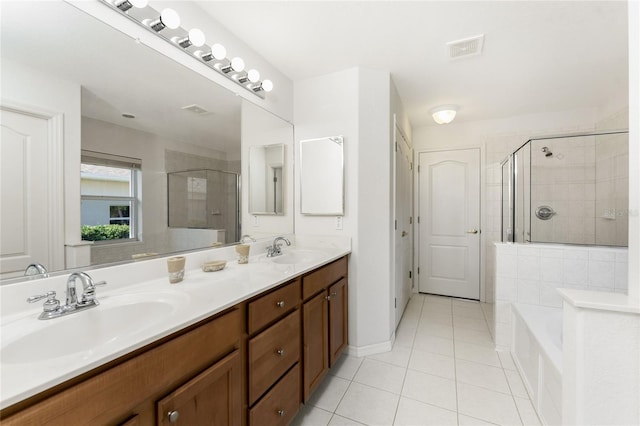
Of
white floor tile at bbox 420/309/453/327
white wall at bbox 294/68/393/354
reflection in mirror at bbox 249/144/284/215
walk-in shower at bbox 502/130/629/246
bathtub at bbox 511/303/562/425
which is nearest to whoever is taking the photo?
bathtub at bbox 511/303/562/425

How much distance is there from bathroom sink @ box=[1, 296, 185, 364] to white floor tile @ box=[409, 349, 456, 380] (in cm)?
187

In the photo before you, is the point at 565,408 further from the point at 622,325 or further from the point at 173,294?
the point at 173,294

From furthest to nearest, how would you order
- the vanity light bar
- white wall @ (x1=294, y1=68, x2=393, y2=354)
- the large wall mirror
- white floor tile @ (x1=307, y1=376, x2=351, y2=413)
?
white wall @ (x1=294, y1=68, x2=393, y2=354)
white floor tile @ (x1=307, y1=376, x2=351, y2=413)
the vanity light bar
the large wall mirror

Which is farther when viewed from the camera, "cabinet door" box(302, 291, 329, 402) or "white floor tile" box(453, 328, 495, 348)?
"white floor tile" box(453, 328, 495, 348)

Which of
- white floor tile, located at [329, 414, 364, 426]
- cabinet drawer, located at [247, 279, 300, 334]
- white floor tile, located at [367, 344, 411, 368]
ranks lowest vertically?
white floor tile, located at [329, 414, 364, 426]

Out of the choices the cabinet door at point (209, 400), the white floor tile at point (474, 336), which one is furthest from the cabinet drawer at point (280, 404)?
the white floor tile at point (474, 336)

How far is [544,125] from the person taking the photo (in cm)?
321

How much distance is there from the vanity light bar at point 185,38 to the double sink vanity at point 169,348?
1149mm

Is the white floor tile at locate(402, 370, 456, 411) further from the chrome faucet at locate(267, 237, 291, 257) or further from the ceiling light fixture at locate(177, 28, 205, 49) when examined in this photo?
the ceiling light fixture at locate(177, 28, 205, 49)

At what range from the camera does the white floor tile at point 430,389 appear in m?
1.67

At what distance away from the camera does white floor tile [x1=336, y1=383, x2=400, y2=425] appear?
60.3 inches

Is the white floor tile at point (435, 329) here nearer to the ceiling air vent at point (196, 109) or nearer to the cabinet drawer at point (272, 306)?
the cabinet drawer at point (272, 306)

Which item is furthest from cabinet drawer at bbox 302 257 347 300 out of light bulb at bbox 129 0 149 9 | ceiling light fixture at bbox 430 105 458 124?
ceiling light fixture at bbox 430 105 458 124

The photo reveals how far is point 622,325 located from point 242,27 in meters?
2.40
